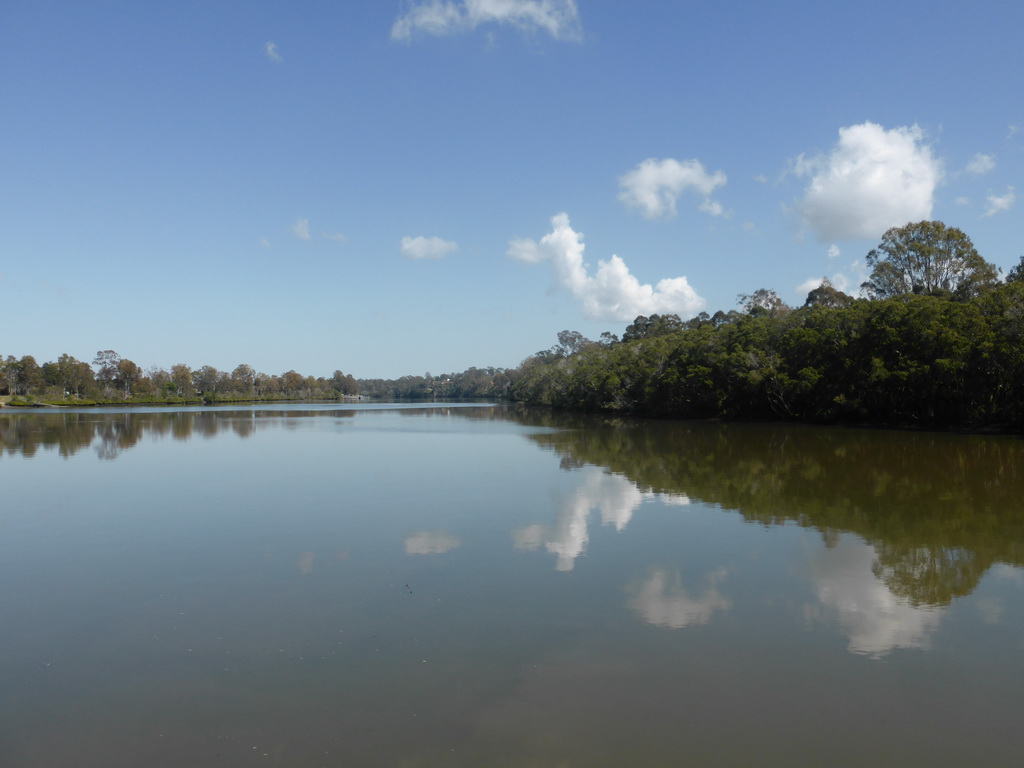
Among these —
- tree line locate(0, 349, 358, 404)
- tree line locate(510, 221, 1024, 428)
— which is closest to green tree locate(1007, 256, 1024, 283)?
tree line locate(510, 221, 1024, 428)

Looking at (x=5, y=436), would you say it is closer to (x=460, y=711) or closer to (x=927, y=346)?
(x=460, y=711)

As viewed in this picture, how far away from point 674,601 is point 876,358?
35.4m

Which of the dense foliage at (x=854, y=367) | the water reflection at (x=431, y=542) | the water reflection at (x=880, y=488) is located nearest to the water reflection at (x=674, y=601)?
the water reflection at (x=880, y=488)

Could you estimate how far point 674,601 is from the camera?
24.7 feet

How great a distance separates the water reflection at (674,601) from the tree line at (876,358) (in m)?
30.3

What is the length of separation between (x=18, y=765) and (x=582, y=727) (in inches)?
150

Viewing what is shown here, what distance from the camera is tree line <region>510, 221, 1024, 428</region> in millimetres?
32688

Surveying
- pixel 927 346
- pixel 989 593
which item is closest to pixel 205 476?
pixel 989 593

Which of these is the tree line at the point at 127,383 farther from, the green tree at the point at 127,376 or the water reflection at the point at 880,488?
the water reflection at the point at 880,488

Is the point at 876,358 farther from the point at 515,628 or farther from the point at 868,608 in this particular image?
the point at 515,628

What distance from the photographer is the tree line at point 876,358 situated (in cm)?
3269

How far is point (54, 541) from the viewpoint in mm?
10875

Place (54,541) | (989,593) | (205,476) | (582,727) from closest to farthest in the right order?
(582,727) < (989,593) < (54,541) < (205,476)

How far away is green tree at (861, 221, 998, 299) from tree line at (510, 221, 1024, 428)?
0.28ft
